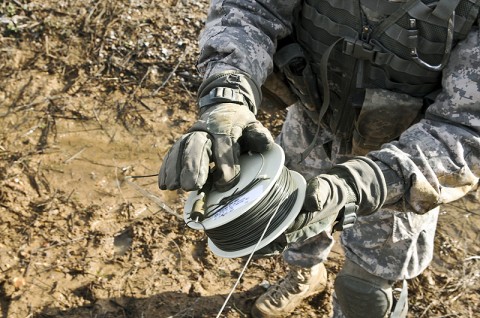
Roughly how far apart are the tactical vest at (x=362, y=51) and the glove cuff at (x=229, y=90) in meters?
0.32

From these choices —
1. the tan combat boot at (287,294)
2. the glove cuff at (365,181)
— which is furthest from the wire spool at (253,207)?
the tan combat boot at (287,294)

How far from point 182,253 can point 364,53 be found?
1.81 m

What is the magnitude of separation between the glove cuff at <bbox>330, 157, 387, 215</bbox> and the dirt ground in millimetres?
1415

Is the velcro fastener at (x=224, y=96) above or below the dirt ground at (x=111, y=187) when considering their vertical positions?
above

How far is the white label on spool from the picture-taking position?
6.73ft

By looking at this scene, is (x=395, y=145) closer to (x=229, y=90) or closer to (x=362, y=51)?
(x=362, y=51)

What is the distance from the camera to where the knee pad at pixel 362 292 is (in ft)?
9.73

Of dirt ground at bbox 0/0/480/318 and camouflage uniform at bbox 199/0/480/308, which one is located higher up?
camouflage uniform at bbox 199/0/480/308

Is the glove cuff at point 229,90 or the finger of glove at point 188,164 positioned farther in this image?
the glove cuff at point 229,90

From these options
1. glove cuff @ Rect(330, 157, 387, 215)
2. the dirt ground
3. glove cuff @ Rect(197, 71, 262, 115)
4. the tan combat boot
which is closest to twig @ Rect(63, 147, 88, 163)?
the dirt ground

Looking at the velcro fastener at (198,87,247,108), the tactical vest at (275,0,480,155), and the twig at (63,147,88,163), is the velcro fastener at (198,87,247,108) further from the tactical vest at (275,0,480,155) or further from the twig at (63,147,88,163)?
the twig at (63,147,88,163)

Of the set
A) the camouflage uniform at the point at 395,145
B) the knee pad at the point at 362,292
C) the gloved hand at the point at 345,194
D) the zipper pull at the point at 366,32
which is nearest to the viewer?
the gloved hand at the point at 345,194

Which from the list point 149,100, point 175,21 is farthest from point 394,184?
point 175,21

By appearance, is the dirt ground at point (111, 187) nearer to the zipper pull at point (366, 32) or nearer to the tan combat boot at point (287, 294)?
the tan combat boot at point (287, 294)
